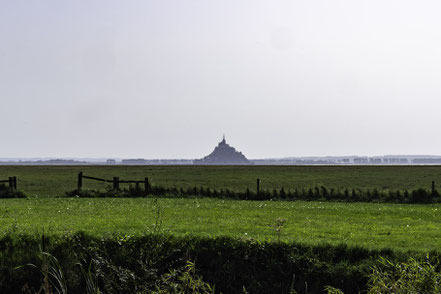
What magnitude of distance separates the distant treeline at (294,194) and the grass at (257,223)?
868 cm

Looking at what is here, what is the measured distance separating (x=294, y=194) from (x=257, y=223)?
55.7ft

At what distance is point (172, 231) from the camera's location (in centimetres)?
1641

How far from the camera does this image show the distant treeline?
3425 centimetres

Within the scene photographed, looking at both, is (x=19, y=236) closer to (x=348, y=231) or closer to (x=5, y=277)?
(x=5, y=277)

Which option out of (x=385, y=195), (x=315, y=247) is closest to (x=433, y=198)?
(x=385, y=195)

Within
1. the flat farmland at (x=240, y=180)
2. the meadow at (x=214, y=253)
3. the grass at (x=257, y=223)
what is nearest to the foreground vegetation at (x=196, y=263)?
the meadow at (x=214, y=253)

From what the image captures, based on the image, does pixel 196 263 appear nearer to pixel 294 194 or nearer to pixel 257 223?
pixel 257 223

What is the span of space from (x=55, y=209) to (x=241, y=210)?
10.5 m

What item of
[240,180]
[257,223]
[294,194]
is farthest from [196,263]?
[240,180]

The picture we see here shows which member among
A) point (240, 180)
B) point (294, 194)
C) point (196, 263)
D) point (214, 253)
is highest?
point (294, 194)

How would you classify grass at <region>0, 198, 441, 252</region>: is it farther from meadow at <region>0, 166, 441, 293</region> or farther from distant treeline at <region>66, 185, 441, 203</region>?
distant treeline at <region>66, 185, 441, 203</region>

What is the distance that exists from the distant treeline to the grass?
8677mm

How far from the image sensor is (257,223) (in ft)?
64.8

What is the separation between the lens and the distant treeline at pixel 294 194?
34.2 m
